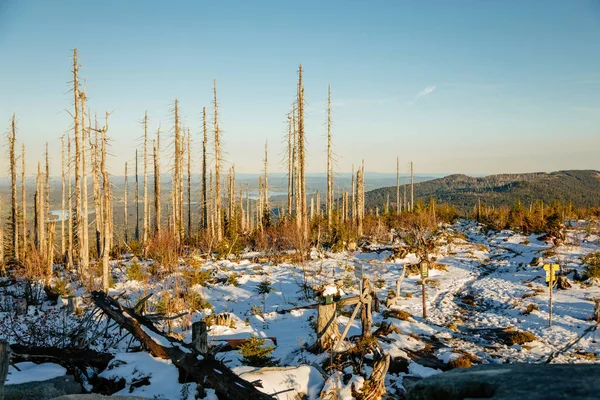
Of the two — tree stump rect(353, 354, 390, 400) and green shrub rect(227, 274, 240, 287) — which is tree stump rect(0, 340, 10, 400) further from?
green shrub rect(227, 274, 240, 287)

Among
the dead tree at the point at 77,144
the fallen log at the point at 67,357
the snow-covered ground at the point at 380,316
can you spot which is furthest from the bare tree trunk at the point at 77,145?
the fallen log at the point at 67,357

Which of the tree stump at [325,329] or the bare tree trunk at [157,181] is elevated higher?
the bare tree trunk at [157,181]

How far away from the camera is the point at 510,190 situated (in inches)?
4865

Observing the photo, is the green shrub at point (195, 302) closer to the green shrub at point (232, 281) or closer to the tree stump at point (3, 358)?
the green shrub at point (232, 281)

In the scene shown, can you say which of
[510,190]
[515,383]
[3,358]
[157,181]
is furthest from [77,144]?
[510,190]

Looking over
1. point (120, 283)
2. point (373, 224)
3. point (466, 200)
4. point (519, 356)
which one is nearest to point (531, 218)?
point (373, 224)

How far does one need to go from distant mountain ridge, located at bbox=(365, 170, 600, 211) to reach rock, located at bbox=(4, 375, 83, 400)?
8005cm

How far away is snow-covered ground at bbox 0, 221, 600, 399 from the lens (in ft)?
21.5

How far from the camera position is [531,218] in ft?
121

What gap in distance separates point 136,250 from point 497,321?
21.7 meters

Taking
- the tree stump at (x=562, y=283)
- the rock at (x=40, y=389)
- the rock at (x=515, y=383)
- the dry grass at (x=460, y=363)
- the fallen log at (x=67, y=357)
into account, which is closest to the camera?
the rock at (x=515, y=383)

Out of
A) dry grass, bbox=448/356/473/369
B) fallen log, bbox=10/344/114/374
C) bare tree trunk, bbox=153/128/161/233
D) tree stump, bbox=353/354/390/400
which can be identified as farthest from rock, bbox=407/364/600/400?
bare tree trunk, bbox=153/128/161/233

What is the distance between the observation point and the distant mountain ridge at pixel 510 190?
366ft

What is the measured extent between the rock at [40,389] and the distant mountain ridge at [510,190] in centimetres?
8005
